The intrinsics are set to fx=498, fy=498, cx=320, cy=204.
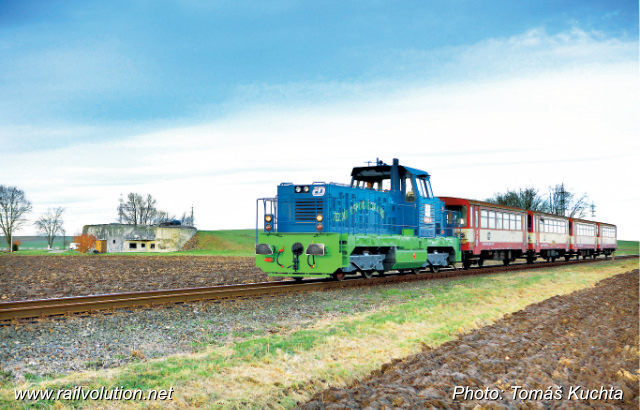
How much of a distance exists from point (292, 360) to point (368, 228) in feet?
29.5

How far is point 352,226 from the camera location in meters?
14.0

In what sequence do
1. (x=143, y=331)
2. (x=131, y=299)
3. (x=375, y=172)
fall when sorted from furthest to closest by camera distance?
(x=375, y=172) → (x=131, y=299) → (x=143, y=331)

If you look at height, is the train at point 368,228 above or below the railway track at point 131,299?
above

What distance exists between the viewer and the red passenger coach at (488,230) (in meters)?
21.7

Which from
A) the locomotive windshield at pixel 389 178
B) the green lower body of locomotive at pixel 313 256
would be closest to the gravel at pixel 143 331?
the green lower body of locomotive at pixel 313 256

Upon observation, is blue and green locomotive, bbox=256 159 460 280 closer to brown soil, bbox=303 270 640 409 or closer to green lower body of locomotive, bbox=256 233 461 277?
green lower body of locomotive, bbox=256 233 461 277

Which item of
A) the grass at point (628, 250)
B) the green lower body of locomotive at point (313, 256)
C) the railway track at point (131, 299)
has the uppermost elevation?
the green lower body of locomotive at point (313, 256)

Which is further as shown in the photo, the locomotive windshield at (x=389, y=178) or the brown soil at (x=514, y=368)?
the locomotive windshield at (x=389, y=178)

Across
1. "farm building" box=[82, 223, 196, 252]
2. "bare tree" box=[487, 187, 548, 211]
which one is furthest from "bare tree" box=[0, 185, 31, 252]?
"bare tree" box=[487, 187, 548, 211]

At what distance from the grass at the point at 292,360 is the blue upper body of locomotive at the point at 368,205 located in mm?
4086

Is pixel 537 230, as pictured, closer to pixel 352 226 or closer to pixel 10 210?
pixel 352 226

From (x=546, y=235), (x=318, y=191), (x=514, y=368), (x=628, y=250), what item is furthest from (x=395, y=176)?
(x=628, y=250)

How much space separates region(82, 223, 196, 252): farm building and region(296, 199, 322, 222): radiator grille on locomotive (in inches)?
2114

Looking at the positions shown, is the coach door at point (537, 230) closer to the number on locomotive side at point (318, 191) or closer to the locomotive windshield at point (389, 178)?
the locomotive windshield at point (389, 178)
